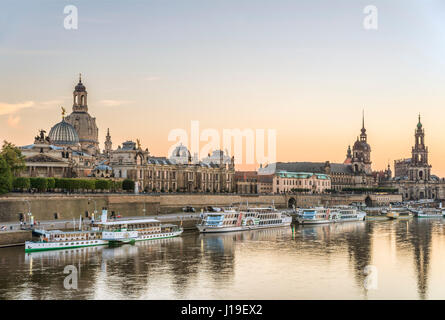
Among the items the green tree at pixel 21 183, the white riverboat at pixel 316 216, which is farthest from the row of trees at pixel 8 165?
the white riverboat at pixel 316 216

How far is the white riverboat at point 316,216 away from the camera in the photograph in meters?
74.9

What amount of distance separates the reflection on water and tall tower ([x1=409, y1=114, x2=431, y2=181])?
364 ft

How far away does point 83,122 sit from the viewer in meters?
95.9

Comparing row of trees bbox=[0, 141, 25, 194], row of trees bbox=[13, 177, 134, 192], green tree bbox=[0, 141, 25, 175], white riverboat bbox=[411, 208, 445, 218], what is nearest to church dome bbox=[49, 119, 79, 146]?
row of trees bbox=[13, 177, 134, 192]

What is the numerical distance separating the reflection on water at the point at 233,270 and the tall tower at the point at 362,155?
104 metres

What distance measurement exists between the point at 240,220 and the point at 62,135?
33233mm

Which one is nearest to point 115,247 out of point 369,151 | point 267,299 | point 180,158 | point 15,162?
point 15,162

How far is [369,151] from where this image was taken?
161 metres

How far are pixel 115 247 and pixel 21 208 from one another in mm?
10987

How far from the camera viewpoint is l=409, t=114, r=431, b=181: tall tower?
159 m

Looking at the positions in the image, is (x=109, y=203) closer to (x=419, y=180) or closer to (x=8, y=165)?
(x=8, y=165)

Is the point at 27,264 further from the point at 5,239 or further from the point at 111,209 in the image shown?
the point at 111,209

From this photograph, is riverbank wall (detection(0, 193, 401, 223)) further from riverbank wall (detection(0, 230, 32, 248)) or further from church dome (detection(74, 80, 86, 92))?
church dome (detection(74, 80, 86, 92))

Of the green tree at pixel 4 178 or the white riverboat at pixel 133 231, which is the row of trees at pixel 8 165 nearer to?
the green tree at pixel 4 178
